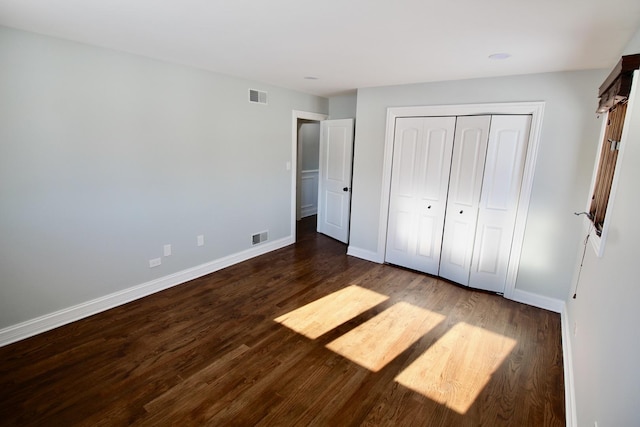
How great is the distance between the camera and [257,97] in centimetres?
416

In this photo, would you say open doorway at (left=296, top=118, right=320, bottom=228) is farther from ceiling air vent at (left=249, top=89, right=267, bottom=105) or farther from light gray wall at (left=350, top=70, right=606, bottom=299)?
light gray wall at (left=350, top=70, right=606, bottom=299)

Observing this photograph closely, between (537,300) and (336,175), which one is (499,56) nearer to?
(537,300)

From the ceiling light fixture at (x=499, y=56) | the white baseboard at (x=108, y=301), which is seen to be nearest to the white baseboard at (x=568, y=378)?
the ceiling light fixture at (x=499, y=56)

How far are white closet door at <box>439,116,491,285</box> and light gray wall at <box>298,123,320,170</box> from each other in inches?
139

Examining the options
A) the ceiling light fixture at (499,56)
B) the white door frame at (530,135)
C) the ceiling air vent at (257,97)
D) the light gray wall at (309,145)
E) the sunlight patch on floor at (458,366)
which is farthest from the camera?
the light gray wall at (309,145)

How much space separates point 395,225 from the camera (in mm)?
4297

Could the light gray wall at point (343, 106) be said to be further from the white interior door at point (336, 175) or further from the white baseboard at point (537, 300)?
the white baseboard at point (537, 300)

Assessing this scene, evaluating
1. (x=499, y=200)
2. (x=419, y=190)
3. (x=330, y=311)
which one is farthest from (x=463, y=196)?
(x=330, y=311)

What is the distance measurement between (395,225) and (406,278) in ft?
2.39

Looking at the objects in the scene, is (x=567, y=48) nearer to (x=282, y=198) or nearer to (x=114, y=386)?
(x=282, y=198)

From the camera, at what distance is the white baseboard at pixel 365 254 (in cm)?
449

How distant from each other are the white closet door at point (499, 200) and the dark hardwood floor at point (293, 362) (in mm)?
308

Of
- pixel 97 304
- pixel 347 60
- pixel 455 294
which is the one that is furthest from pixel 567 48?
pixel 97 304

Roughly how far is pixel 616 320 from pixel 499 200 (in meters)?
2.24
